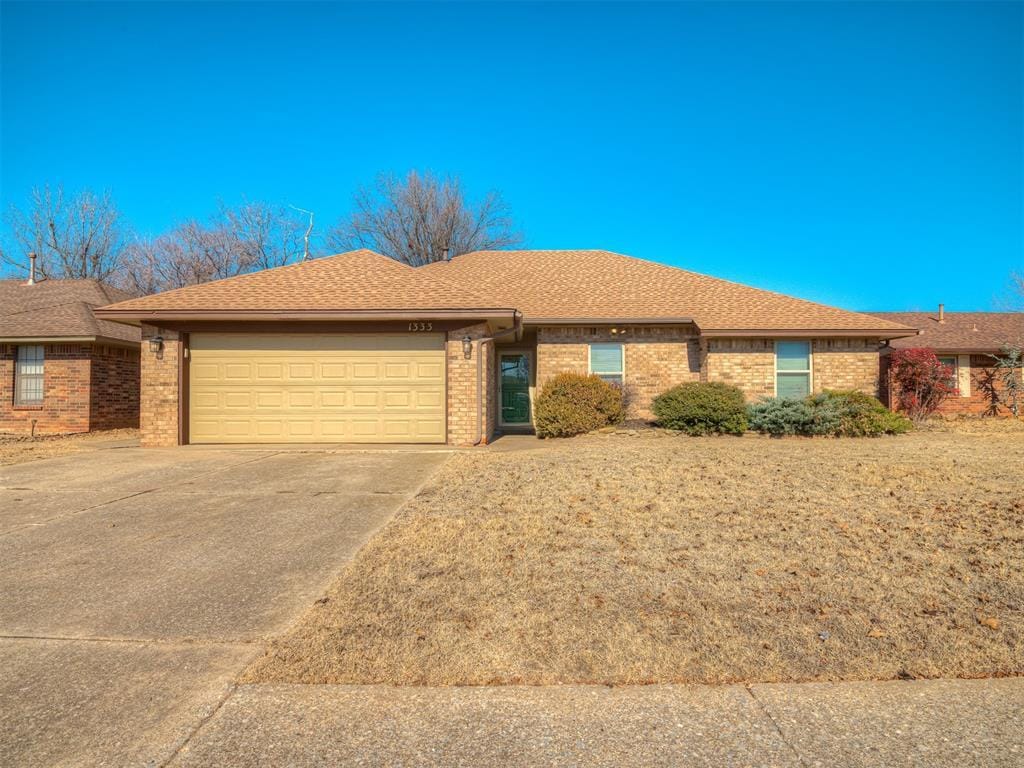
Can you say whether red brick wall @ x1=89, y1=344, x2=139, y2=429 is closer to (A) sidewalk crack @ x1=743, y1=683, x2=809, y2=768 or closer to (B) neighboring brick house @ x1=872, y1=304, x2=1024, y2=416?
(A) sidewalk crack @ x1=743, y1=683, x2=809, y2=768

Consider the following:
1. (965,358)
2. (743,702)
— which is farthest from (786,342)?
(743,702)

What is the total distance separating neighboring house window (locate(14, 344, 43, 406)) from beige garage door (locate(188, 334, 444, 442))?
6917 mm

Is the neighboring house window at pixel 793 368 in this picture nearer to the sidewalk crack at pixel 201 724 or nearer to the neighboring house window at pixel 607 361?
the neighboring house window at pixel 607 361

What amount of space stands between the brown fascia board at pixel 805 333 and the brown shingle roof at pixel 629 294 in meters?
0.07

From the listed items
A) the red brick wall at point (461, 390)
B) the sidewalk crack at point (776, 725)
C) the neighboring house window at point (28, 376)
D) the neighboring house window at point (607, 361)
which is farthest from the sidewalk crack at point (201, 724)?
the neighboring house window at point (28, 376)

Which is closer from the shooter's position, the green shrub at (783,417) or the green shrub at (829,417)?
the green shrub at (829,417)

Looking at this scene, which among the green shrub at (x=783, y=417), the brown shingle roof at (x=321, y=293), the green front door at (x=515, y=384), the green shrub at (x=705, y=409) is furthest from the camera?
the green front door at (x=515, y=384)

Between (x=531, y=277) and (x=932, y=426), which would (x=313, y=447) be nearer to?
(x=531, y=277)

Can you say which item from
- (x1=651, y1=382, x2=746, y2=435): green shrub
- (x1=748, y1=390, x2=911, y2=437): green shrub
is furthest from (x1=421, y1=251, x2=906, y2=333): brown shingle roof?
Result: (x1=748, y1=390, x2=911, y2=437): green shrub

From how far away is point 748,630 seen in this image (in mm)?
3545

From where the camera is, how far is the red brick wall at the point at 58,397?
50.8ft

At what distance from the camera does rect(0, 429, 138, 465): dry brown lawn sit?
11000 millimetres

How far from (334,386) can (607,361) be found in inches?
271

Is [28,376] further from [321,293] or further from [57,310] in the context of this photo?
[321,293]
